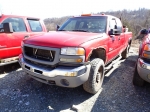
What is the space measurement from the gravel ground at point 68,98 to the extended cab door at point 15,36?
1.00 meters

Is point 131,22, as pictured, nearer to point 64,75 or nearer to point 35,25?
point 35,25

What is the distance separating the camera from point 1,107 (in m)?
2.75

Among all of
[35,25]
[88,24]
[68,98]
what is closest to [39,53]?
[68,98]

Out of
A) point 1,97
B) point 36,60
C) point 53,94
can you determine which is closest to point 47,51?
point 36,60

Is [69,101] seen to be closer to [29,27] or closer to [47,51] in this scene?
[47,51]

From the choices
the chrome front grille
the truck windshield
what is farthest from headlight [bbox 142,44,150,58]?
the chrome front grille

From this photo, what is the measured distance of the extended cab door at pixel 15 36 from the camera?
4.45 m

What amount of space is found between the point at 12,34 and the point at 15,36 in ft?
0.39

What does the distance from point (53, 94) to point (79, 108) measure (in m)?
0.78

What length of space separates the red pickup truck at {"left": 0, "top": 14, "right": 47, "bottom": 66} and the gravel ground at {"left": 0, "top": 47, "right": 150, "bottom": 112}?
0.81 meters

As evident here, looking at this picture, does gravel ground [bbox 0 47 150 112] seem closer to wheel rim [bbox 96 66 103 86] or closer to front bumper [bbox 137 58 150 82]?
wheel rim [bbox 96 66 103 86]

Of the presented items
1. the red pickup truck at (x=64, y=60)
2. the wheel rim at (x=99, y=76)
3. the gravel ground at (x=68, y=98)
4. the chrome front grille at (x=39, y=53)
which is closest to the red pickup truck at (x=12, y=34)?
the gravel ground at (x=68, y=98)

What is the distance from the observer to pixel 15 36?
464cm

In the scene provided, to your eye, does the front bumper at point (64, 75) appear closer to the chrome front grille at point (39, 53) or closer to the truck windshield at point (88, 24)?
the chrome front grille at point (39, 53)
